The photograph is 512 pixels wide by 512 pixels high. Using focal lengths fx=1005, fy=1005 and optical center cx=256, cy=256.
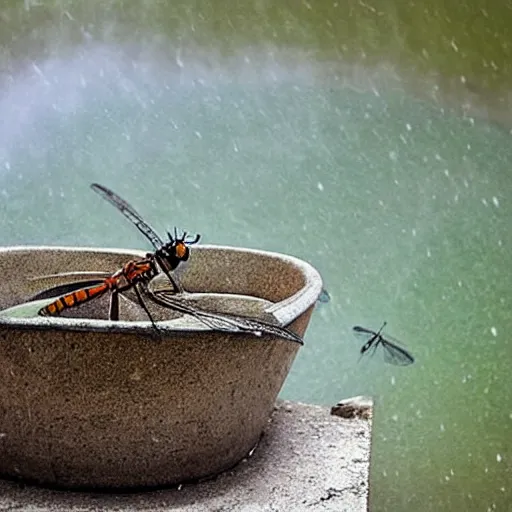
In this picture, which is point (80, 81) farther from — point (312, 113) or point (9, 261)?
point (9, 261)

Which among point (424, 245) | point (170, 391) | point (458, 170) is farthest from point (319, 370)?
point (170, 391)

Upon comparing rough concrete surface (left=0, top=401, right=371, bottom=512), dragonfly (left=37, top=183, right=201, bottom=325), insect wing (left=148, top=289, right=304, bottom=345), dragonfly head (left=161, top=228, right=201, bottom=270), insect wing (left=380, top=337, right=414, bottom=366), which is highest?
insect wing (left=148, top=289, right=304, bottom=345)

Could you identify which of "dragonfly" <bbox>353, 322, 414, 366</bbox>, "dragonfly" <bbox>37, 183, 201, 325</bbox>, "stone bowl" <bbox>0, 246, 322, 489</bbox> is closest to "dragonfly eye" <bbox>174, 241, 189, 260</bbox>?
"dragonfly" <bbox>37, 183, 201, 325</bbox>

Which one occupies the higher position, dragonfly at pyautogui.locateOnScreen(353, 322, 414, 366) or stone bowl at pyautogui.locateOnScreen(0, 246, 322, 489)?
stone bowl at pyautogui.locateOnScreen(0, 246, 322, 489)

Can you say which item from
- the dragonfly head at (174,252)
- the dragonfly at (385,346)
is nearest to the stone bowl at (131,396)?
the dragonfly head at (174,252)

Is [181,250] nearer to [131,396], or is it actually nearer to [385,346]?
[131,396]

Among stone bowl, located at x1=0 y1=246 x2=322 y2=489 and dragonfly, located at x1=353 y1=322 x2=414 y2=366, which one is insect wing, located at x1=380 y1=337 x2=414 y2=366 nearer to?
dragonfly, located at x1=353 y1=322 x2=414 y2=366

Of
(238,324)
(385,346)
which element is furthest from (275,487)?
(385,346)

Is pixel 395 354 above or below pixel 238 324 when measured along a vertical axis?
below
